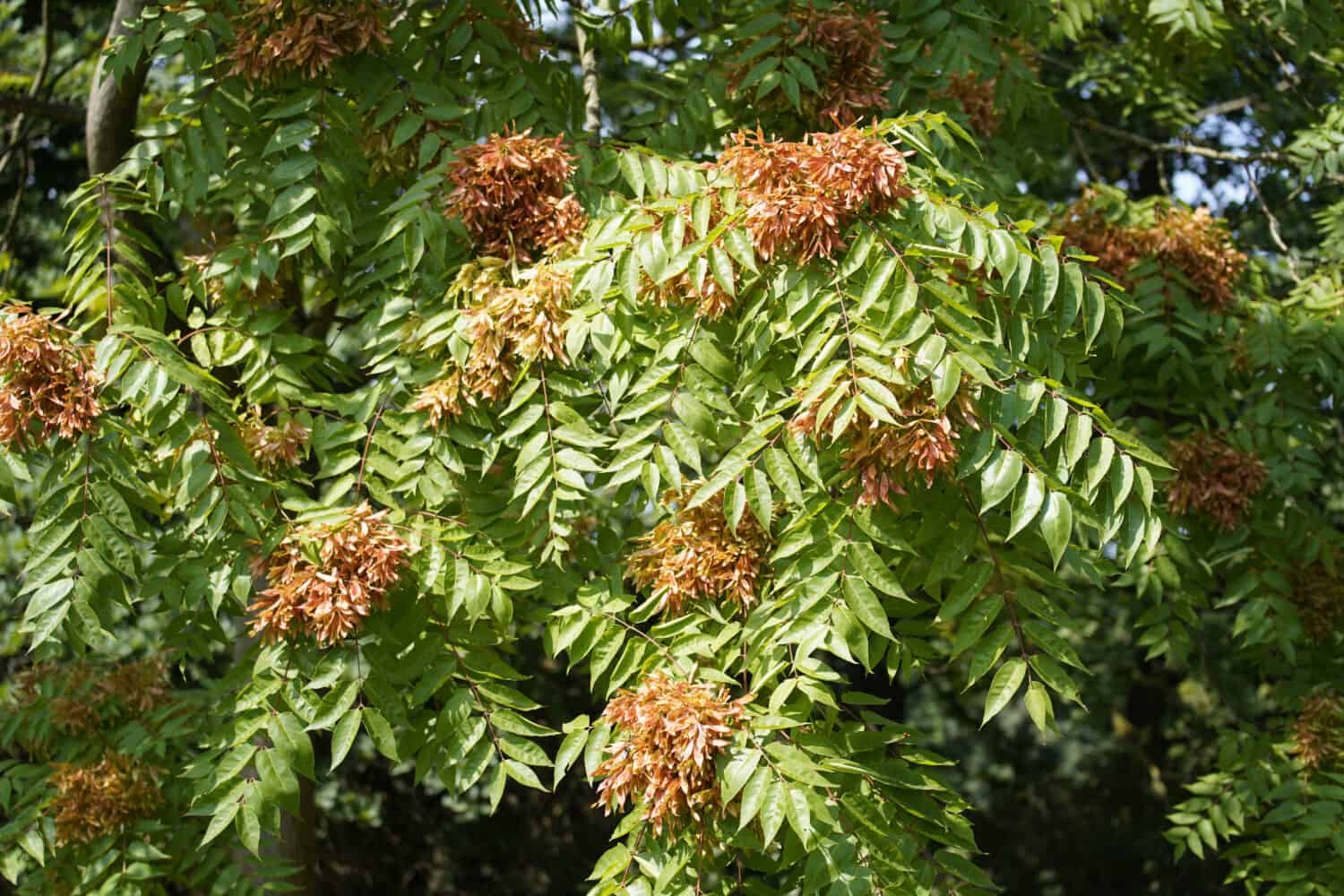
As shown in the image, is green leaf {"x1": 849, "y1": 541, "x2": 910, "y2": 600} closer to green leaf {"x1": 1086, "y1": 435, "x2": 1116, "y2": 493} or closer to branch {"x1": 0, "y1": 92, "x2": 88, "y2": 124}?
green leaf {"x1": 1086, "y1": 435, "x2": 1116, "y2": 493}

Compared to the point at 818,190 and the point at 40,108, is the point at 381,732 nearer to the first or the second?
the point at 818,190

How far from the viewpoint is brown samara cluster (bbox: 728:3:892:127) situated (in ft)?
13.1

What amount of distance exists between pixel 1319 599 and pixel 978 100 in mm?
2501

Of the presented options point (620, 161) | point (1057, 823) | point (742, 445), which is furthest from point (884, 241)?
point (1057, 823)

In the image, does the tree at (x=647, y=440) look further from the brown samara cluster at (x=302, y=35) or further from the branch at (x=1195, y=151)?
the branch at (x=1195, y=151)

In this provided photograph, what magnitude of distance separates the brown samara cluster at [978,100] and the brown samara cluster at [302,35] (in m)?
2.39

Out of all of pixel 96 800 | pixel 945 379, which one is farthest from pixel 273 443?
pixel 945 379

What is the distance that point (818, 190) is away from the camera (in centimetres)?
289

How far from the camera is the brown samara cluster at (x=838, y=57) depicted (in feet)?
13.1

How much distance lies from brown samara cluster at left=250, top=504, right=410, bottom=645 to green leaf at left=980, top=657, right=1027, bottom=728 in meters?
1.58

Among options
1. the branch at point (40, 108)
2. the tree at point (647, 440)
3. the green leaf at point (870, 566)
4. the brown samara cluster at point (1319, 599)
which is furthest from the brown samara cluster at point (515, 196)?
the brown samara cluster at point (1319, 599)

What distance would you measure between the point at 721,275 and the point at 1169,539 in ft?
8.52

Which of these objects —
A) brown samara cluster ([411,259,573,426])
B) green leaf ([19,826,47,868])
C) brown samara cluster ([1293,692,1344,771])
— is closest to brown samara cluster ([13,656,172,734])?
green leaf ([19,826,47,868])

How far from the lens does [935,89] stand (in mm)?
4445
